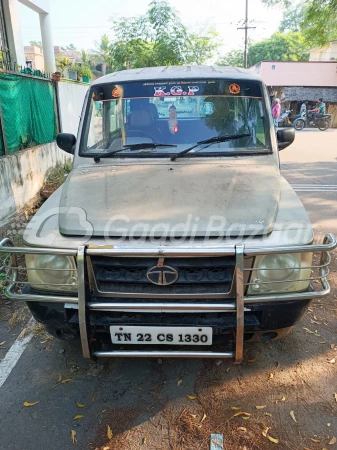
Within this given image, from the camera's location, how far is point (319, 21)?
11539 millimetres

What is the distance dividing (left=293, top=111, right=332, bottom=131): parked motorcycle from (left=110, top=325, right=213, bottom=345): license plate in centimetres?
2269

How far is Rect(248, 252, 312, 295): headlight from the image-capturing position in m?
2.25

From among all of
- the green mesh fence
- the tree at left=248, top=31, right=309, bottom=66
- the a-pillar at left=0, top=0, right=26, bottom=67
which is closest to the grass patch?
the green mesh fence

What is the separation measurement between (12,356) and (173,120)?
2397 millimetres

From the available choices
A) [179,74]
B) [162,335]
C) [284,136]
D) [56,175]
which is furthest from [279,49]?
[162,335]

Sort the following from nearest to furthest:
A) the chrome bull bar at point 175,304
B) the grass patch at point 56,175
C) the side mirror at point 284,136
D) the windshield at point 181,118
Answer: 1. the chrome bull bar at point 175,304
2. the windshield at point 181,118
3. the side mirror at point 284,136
4. the grass patch at point 56,175

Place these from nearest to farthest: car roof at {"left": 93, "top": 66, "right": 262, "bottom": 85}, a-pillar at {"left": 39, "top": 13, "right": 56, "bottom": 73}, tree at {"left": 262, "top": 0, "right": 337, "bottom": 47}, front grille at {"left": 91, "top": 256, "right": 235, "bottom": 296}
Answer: front grille at {"left": 91, "top": 256, "right": 235, "bottom": 296}, car roof at {"left": 93, "top": 66, "right": 262, "bottom": 85}, tree at {"left": 262, "top": 0, "right": 337, "bottom": 47}, a-pillar at {"left": 39, "top": 13, "right": 56, "bottom": 73}

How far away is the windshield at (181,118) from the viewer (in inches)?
128

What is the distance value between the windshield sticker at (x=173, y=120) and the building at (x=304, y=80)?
85.7ft

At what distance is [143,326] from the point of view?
2240 mm

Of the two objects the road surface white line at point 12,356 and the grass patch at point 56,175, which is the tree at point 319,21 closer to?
the grass patch at point 56,175

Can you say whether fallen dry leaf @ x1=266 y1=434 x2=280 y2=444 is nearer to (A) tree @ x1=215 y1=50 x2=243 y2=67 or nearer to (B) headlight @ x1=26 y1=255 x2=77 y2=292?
(B) headlight @ x1=26 y1=255 x2=77 y2=292

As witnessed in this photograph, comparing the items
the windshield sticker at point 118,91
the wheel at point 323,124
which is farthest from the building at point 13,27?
the wheel at point 323,124

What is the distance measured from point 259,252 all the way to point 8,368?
2.13m
